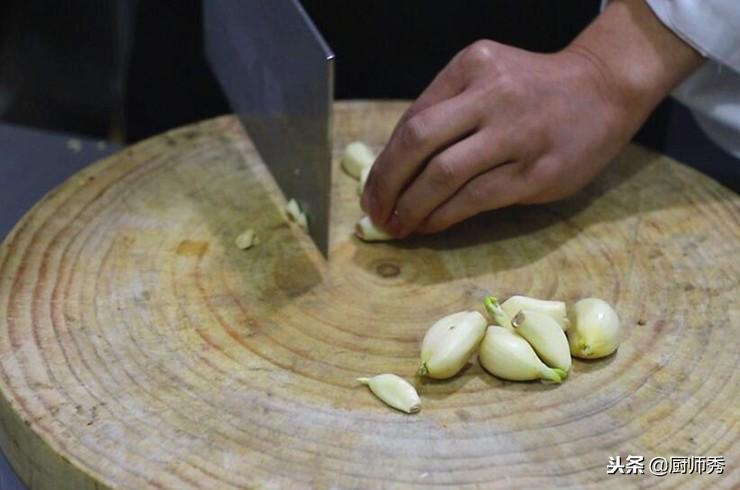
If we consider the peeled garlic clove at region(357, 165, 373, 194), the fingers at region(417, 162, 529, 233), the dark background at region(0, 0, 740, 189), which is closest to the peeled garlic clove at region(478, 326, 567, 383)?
the fingers at region(417, 162, 529, 233)

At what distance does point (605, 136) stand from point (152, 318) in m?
0.42

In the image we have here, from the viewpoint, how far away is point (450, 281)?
0.93 m

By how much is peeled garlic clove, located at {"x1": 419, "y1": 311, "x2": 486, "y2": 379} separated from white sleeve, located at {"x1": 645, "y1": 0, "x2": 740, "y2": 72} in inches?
12.7

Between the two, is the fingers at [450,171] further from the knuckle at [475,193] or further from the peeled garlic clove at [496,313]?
the peeled garlic clove at [496,313]

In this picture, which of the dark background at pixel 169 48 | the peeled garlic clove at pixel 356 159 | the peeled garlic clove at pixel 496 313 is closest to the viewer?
the peeled garlic clove at pixel 496 313

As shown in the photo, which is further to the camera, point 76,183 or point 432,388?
point 76,183

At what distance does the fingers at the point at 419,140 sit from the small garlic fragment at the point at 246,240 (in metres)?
0.12

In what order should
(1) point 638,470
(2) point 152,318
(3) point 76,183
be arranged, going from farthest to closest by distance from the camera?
(3) point 76,183, (2) point 152,318, (1) point 638,470

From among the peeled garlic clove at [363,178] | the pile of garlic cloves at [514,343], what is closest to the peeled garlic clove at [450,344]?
the pile of garlic cloves at [514,343]

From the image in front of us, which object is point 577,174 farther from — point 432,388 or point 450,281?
point 432,388

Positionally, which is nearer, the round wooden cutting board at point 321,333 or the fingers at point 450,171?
the round wooden cutting board at point 321,333

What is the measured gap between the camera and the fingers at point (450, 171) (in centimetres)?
91

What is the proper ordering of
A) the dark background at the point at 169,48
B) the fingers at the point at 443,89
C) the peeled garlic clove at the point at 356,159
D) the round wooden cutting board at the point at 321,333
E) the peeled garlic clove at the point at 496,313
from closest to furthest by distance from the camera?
the round wooden cutting board at the point at 321,333, the peeled garlic clove at the point at 496,313, the fingers at the point at 443,89, the peeled garlic clove at the point at 356,159, the dark background at the point at 169,48

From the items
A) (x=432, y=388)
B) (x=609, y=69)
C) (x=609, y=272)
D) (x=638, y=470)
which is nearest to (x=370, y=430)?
(x=432, y=388)
